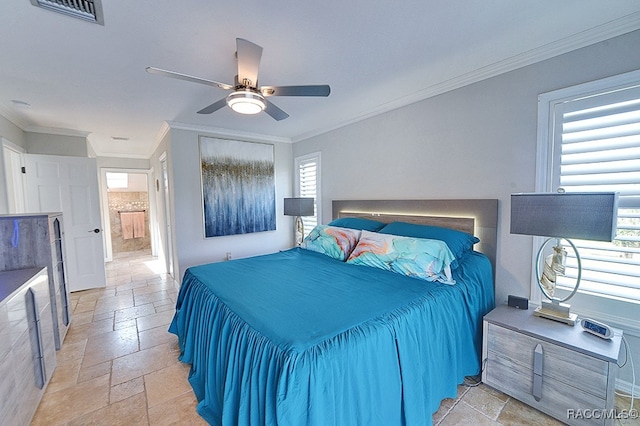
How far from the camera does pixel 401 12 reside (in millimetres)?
1604

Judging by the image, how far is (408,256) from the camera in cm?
217

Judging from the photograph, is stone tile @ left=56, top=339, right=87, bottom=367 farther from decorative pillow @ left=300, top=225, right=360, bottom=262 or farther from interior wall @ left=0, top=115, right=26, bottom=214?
decorative pillow @ left=300, top=225, right=360, bottom=262

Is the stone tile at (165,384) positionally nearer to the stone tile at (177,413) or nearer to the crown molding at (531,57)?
the stone tile at (177,413)

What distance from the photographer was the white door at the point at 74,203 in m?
3.81

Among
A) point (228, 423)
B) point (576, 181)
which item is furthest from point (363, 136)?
point (228, 423)

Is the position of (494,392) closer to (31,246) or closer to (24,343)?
(24,343)

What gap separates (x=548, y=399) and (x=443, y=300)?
2.75 ft

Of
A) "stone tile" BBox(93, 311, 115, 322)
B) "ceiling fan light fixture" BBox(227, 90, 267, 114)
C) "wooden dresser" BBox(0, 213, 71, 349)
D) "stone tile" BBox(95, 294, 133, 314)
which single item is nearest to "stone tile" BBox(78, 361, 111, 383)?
"wooden dresser" BBox(0, 213, 71, 349)

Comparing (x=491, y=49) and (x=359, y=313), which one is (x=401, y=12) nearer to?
(x=491, y=49)

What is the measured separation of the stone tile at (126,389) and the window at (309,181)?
9.70 feet

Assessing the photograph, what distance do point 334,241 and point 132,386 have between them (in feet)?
6.87

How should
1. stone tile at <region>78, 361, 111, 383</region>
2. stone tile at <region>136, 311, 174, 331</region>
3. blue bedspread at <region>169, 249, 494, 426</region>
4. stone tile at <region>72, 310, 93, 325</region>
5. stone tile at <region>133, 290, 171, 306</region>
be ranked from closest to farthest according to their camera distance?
blue bedspread at <region>169, 249, 494, 426</region>
stone tile at <region>78, 361, 111, 383</region>
stone tile at <region>136, 311, 174, 331</region>
stone tile at <region>72, 310, 93, 325</region>
stone tile at <region>133, 290, 171, 306</region>

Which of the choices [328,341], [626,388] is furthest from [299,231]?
[626,388]

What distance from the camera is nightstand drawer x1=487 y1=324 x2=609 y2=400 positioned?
1464 mm
